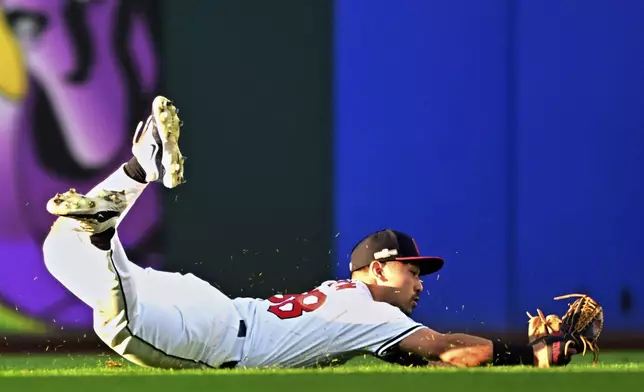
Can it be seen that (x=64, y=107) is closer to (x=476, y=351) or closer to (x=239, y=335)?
(x=239, y=335)

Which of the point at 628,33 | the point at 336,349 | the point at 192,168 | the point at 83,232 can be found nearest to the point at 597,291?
the point at 628,33

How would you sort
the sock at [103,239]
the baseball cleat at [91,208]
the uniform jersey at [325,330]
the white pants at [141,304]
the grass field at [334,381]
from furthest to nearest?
the uniform jersey at [325,330], the white pants at [141,304], the sock at [103,239], the baseball cleat at [91,208], the grass field at [334,381]

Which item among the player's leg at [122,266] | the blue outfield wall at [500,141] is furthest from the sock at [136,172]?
the blue outfield wall at [500,141]

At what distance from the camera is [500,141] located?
7.92 metres

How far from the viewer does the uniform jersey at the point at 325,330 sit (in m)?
4.57

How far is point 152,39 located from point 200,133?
60 centimetres

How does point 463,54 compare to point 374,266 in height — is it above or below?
above

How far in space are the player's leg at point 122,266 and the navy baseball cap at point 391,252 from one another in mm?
701

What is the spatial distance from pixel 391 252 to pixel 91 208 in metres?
1.17

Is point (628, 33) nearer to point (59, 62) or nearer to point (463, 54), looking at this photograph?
point (463, 54)

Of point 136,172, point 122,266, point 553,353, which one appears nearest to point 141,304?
point 122,266

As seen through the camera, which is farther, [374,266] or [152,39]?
[152,39]

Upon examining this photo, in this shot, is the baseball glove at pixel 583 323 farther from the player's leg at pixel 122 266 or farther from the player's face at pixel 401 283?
the player's leg at pixel 122 266

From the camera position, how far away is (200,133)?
26.0ft
